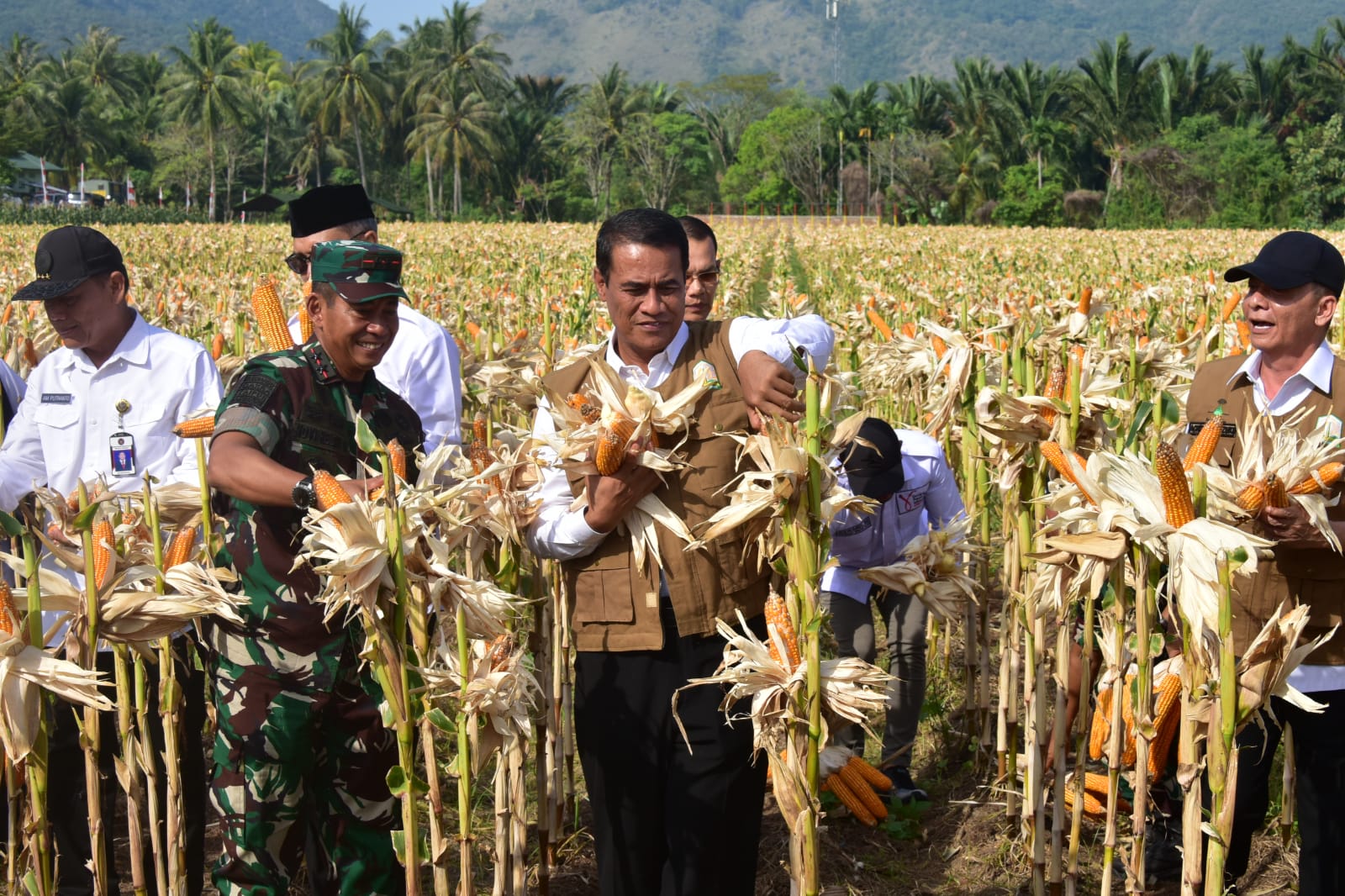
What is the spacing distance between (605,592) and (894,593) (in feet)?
6.57

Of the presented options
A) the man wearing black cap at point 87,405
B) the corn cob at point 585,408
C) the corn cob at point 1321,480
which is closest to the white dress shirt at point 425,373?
the man wearing black cap at point 87,405

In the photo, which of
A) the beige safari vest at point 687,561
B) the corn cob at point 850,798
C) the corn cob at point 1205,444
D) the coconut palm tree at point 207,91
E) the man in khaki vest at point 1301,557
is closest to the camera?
the corn cob at point 1205,444

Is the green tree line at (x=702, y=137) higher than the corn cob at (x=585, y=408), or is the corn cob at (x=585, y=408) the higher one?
the green tree line at (x=702, y=137)

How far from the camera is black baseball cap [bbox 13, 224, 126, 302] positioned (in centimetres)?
335

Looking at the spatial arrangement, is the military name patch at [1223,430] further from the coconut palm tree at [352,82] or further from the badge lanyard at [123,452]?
the coconut palm tree at [352,82]

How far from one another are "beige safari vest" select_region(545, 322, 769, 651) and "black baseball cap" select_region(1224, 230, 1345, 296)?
1479 mm

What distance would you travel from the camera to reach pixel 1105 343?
187 inches

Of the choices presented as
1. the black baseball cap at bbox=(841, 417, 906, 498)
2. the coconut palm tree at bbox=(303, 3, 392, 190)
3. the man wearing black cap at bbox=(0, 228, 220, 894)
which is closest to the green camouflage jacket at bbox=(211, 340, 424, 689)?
the man wearing black cap at bbox=(0, 228, 220, 894)

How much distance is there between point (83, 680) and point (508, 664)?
78 centimetres

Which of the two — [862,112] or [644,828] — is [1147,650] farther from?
[862,112]

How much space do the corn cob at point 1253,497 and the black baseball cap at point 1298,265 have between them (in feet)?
3.19

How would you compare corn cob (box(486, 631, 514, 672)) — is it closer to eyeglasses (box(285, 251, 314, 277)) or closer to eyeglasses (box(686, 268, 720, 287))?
eyeglasses (box(285, 251, 314, 277))

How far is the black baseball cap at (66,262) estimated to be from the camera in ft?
11.0

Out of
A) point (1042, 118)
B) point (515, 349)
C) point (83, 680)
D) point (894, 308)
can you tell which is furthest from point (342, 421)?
point (1042, 118)
